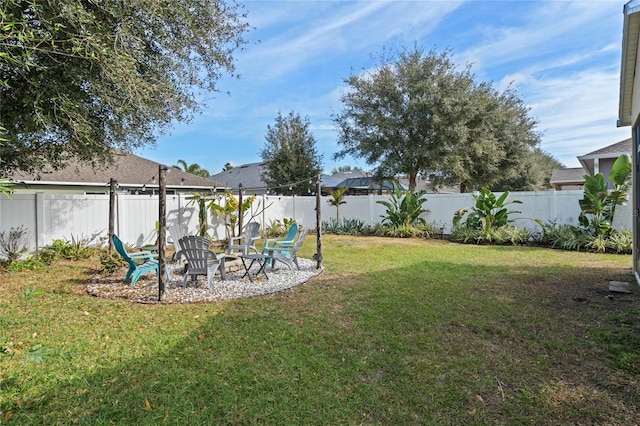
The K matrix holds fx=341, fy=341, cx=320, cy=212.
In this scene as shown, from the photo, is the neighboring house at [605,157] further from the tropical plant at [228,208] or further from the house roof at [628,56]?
the tropical plant at [228,208]

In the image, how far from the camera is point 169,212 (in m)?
11.1

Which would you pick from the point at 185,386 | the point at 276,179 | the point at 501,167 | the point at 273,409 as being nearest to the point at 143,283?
the point at 185,386

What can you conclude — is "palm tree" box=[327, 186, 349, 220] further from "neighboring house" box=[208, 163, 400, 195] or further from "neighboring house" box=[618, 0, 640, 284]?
"neighboring house" box=[618, 0, 640, 284]

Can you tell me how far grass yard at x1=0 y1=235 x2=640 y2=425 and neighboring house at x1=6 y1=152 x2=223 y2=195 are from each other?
8792 millimetres

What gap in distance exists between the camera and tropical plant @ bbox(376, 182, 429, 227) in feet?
44.7

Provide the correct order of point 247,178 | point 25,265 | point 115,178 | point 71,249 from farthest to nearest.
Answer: point 247,178 → point 115,178 → point 71,249 → point 25,265

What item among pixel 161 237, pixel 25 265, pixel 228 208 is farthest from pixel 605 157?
pixel 25 265

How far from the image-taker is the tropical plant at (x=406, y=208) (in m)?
13.6

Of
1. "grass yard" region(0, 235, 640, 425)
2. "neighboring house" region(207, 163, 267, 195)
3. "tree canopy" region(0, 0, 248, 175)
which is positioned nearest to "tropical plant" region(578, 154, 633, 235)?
"grass yard" region(0, 235, 640, 425)

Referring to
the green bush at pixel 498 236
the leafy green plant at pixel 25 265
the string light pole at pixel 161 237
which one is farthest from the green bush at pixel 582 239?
the leafy green plant at pixel 25 265

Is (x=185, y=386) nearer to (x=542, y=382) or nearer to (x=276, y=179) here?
(x=542, y=382)

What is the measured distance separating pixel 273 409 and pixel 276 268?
16.9ft

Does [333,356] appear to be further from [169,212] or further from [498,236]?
[498,236]

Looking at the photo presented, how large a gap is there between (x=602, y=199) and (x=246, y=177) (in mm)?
24659
